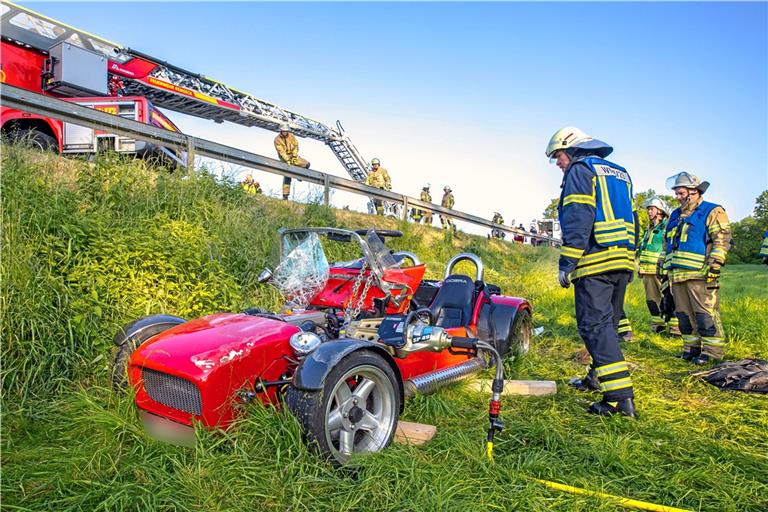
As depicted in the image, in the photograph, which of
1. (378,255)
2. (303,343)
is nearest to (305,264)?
(378,255)

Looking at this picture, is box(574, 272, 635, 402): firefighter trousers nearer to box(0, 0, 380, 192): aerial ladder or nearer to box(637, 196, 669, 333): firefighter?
box(637, 196, 669, 333): firefighter

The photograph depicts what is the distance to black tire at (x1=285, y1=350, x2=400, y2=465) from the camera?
2555mm

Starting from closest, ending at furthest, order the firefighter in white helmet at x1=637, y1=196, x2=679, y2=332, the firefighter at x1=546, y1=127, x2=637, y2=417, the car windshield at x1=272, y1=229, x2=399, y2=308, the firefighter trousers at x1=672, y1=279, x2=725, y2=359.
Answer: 1. the firefighter at x1=546, y1=127, x2=637, y2=417
2. the car windshield at x1=272, y1=229, x2=399, y2=308
3. the firefighter trousers at x1=672, y1=279, x2=725, y2=359
4. the firefighter in white helmet at x1=637, y1=196, x2=679, y2=332

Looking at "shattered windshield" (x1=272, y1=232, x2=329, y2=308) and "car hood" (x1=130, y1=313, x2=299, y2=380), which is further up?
"shattered windshield" (x1=272, y1=232, x2=329, y2=308)

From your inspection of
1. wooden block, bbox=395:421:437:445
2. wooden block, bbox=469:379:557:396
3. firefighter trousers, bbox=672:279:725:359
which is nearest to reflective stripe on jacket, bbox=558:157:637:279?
wooden block, bbox=469:379:557:396

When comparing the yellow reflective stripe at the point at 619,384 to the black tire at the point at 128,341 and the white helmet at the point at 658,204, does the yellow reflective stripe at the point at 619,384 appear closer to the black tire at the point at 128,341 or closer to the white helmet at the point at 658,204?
the black tire at the point at 128,341

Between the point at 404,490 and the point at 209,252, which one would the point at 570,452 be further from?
the point at 209,252

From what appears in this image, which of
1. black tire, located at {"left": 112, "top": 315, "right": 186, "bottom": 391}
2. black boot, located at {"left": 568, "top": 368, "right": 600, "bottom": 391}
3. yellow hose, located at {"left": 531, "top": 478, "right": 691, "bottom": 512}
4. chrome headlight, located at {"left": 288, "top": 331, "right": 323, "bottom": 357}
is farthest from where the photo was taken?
black boot, located at {"left": 568, "top": 368, "right": 600, "bottom": 391}

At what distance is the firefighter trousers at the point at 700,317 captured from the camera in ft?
18.5

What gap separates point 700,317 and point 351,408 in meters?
4.95

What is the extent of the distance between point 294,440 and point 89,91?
9974 millimetres

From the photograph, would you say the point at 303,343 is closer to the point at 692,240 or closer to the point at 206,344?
the point at 206,344

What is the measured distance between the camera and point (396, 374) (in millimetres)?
3078

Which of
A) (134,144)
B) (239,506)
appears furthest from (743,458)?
(134,144)
